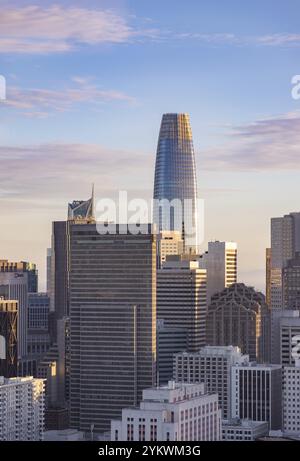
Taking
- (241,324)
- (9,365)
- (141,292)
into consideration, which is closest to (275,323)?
(241,324)

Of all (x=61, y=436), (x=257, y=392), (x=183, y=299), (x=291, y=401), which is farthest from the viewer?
(x=183, y=299)

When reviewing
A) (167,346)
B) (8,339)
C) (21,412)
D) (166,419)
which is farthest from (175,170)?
(166,419)

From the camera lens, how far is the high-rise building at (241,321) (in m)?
26.5

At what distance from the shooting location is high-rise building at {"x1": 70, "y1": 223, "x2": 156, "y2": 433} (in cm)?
2280

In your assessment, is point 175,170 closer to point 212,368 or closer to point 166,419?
point 212,368

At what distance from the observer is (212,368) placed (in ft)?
74.5

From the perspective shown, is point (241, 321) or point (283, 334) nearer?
point (283, 334)

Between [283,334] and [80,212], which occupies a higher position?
[80,212]

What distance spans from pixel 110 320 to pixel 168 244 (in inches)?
258

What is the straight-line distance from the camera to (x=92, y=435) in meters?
20.2

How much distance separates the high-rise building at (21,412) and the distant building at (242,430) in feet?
8.95

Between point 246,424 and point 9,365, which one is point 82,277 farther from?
point 246,424

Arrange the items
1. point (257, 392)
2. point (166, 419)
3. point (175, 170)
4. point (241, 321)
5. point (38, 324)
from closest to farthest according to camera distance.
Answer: point (166, 419), point (257, 392), point (241, 321), point (38, 324), point (175, 170)

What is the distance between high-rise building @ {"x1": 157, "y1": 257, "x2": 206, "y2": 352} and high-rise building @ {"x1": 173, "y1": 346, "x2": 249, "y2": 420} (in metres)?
2.87
